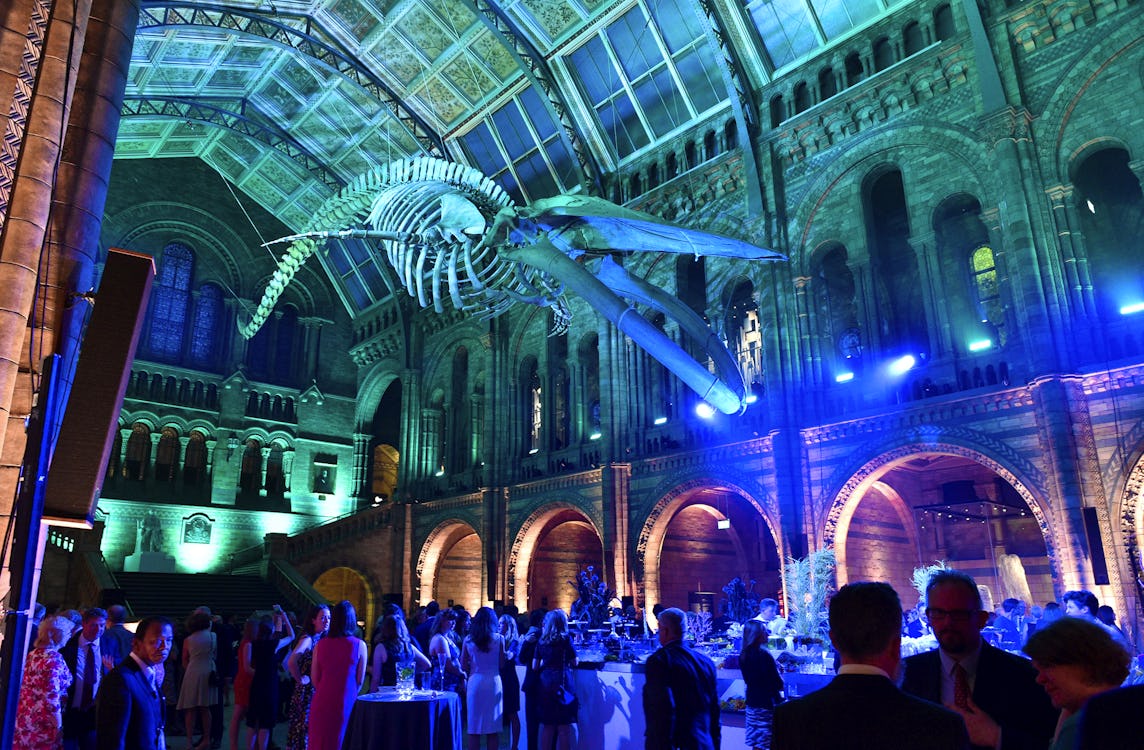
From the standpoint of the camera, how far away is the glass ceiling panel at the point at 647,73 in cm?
1728

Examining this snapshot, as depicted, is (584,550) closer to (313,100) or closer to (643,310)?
(643,310)

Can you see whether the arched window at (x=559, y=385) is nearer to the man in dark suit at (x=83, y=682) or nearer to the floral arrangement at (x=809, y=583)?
the floral arrangement at (x=809, y=583)

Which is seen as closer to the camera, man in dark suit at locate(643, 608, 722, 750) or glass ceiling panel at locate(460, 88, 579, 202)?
man in dark suit at locate(643, 608, 722, 750)

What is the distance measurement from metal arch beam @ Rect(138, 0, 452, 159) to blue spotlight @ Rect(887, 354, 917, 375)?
36.3ft

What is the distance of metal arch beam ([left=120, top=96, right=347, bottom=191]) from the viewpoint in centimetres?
2212

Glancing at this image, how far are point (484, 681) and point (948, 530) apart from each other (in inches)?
540

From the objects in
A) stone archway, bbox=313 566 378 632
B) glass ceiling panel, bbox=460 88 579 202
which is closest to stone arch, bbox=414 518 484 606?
stone archway, bbox=313 566 378 632

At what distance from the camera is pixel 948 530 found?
17234 millimetres

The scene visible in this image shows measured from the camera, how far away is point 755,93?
658 inches

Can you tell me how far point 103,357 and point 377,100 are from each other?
18.4 meters

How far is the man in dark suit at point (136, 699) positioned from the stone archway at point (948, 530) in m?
12.3

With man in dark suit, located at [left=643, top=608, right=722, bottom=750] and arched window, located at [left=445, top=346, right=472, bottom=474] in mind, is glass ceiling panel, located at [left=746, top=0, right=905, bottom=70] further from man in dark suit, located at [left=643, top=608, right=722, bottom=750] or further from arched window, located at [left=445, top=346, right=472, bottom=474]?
man in dark suit, located at [left=643, top=608, right=722, bottom=750]

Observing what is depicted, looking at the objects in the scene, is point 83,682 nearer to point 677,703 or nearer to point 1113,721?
point 677,703

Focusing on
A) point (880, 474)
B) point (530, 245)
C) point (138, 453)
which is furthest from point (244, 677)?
point (138, 453)
